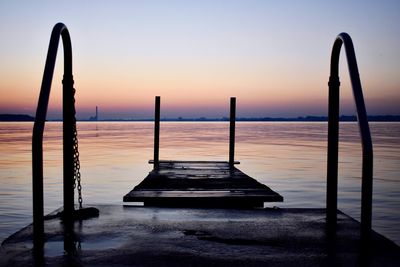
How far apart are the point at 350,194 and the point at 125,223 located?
1362cm

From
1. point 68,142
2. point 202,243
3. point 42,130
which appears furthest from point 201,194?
point 42,130

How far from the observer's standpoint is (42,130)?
131 inches

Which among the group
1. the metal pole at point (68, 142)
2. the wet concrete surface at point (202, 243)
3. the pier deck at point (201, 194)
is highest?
the metal pole at point (68, 142)

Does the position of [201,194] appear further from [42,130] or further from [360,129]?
[360,129]

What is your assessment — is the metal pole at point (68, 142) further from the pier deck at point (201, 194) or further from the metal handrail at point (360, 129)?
the pier deck at point (201, 194)

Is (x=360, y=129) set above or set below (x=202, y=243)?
above

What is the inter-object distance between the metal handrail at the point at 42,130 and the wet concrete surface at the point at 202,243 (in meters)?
0.23

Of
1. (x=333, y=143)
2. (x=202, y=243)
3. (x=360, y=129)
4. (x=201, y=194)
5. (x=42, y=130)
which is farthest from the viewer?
(x=201, y=194)

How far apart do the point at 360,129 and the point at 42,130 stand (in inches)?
88.5

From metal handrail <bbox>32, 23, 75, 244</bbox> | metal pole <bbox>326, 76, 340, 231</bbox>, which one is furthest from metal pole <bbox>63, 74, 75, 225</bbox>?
metal pole <bbox>326, 76, 340, 231</bbox>

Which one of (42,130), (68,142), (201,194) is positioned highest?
(42,130)

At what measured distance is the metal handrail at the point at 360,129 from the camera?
3104 millimetres

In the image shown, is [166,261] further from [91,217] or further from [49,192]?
[49,192]

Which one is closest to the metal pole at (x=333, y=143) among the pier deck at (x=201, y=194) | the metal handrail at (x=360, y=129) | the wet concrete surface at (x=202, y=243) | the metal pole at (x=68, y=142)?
the metal handrail at (x=360, y=129)
